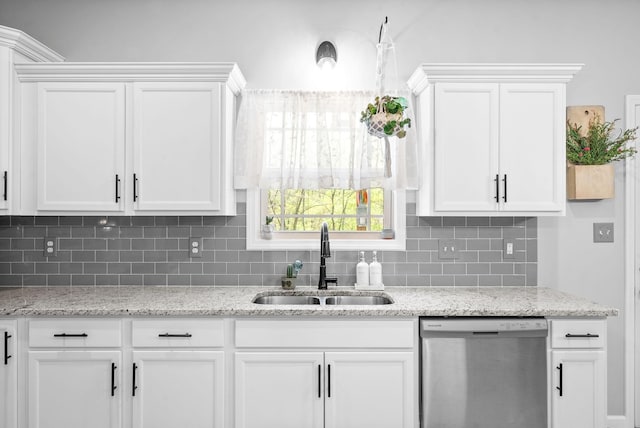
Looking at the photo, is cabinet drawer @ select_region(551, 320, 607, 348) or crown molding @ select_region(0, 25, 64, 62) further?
crown molding @ select_region(0, 25, 64, 62)

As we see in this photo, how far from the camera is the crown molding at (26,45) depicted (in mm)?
2545

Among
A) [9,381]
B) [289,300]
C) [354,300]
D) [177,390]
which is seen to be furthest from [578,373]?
[9,381]

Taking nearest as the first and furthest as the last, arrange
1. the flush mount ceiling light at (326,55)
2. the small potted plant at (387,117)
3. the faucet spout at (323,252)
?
the small potted plant at (387,117) < the faucet spout at (323,252) < the flush mount ceiling light at (326,55)

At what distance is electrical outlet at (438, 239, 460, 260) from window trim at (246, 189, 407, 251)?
245 millimetres

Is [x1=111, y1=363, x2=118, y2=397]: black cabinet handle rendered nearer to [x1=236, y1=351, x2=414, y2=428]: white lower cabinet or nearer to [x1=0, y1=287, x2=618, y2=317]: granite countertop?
[x1=0, y1=287, x2=618, y2=317]: granite countertop

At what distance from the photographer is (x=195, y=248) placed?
9.82 ft

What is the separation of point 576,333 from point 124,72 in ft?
9.38

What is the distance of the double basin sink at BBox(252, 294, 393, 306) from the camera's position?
2791 mm

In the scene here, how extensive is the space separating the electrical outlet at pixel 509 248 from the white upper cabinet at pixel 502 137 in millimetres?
377

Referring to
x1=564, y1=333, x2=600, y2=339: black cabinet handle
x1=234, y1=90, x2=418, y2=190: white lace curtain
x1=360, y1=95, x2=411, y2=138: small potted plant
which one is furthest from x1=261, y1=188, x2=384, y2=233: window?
x1=564, y1=333, x2=600, y2=339: black cabinet handle

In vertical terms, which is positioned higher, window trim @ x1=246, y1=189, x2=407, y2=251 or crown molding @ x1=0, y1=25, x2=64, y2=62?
crown molding @ x1=0, y1=25, x2=64, y2=62

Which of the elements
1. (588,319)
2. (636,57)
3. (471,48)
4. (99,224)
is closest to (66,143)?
(99,224)

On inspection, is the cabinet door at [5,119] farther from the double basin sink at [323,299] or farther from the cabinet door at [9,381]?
the double basin sink at [323,299]

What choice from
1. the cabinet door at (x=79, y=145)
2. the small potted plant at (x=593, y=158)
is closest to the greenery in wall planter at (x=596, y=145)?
the small potted plant at (x=593, y=158)
